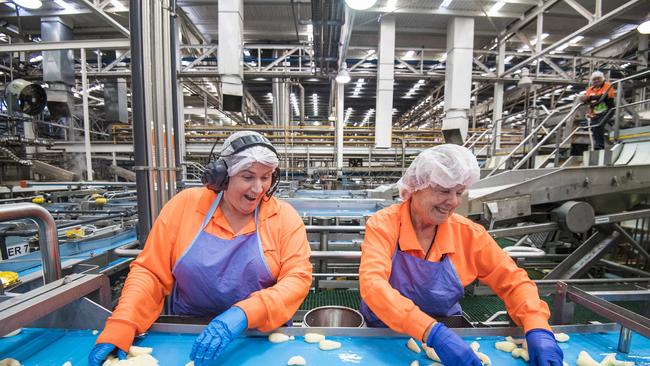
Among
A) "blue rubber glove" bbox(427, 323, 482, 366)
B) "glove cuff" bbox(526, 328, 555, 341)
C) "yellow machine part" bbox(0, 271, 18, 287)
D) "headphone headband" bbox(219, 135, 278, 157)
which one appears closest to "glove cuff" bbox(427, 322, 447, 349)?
"blue rubber glove" bbox(427, 323, 482, 366)

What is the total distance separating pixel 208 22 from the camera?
8.55 meters

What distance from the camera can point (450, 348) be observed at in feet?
3.43

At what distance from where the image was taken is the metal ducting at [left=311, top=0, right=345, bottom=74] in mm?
4664

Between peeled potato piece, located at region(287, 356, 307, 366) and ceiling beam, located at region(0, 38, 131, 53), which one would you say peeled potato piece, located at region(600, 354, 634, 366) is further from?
ceiling beam, located at region(0, 38, 131, 53)

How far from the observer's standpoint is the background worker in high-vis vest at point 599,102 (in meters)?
5.10

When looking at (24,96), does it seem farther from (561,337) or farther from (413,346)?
(561,337)

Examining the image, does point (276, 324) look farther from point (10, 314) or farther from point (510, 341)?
point (510, 341)

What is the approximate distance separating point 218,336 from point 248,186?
65 centimetres

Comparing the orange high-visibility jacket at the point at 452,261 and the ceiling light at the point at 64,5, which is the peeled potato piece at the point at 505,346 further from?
the ceiling light at the point at 64,5

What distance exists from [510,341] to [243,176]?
1424 millimetres

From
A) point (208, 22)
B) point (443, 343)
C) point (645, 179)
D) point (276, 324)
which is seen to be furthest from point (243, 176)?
point (208, 22)

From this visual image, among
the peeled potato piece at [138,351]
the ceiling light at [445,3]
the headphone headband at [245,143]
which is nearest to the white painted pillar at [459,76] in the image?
the ceiling light at [445,3]

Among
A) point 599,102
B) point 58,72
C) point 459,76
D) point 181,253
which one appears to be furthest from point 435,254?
point 58,72

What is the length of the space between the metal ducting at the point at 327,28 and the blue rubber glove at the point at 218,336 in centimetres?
480
